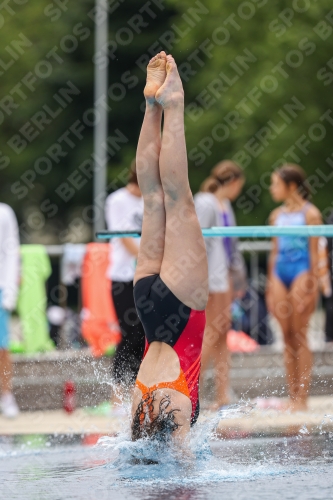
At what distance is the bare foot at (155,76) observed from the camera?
5305mm

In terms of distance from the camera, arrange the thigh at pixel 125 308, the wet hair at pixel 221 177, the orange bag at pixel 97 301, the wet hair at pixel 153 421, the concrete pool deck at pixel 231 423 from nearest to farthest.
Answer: the wet hair at pixel 153 421, the concrete pool deck at pixel 231 423, the thigh at pixel 125 308, the wet hair at pixel 221 177, the orange bag at pixel 97 301

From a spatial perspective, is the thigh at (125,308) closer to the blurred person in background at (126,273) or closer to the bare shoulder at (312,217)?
the blurred person in background at (126,273)

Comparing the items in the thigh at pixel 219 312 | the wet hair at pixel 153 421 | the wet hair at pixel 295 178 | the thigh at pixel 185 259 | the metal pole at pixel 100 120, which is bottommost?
the wet hair at pixel 153 421

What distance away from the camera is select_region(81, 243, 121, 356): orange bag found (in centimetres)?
1073

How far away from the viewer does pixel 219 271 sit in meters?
8.27

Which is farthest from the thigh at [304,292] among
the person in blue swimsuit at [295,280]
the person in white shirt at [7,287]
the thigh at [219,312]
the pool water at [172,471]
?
the person in white shirt at [7,287]

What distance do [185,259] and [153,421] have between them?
0.89 m

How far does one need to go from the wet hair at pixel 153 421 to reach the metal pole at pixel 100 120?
17273mm

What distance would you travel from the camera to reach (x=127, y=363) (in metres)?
6.96

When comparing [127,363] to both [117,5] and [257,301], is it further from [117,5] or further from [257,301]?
[117,5]

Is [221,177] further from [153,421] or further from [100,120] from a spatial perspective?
[100,120]

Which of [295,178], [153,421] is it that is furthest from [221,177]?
[153,421]

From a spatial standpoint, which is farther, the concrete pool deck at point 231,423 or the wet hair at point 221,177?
the wet hair at point 221,177

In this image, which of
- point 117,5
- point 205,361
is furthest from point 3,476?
point 117,5
